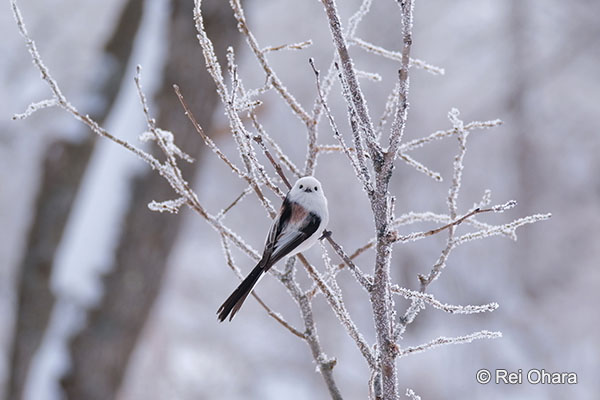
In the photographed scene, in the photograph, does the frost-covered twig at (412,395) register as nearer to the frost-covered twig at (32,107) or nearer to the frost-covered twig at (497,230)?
the frost-covered twig at (497,230)

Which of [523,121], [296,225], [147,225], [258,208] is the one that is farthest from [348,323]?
[523,121]

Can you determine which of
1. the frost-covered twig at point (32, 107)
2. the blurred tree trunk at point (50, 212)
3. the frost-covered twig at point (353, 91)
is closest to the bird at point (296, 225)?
the frost-covered twig at point (353, 91)

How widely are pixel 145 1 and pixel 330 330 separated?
3.70 metres

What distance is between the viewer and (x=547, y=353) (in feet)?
17.0

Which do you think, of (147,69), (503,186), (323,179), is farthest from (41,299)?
(503,186)

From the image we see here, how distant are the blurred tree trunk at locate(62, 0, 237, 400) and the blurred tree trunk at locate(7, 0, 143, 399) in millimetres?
297

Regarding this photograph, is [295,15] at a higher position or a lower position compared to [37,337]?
higher

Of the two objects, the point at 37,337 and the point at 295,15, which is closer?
the point at 37,337

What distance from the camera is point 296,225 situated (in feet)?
3.40

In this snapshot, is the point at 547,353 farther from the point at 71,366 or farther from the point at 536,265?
the point at 71,366

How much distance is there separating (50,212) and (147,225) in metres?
0.63

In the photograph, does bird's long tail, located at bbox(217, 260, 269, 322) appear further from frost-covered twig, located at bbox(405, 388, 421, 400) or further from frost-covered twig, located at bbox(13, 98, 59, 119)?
frost-covered twig, located at bbox(13, 98, 59, 119)

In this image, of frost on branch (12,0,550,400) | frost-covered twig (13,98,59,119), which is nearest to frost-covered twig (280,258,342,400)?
frost on branch (12,0,550,400)

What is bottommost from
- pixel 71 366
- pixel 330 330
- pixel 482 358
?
pixel 71 366
